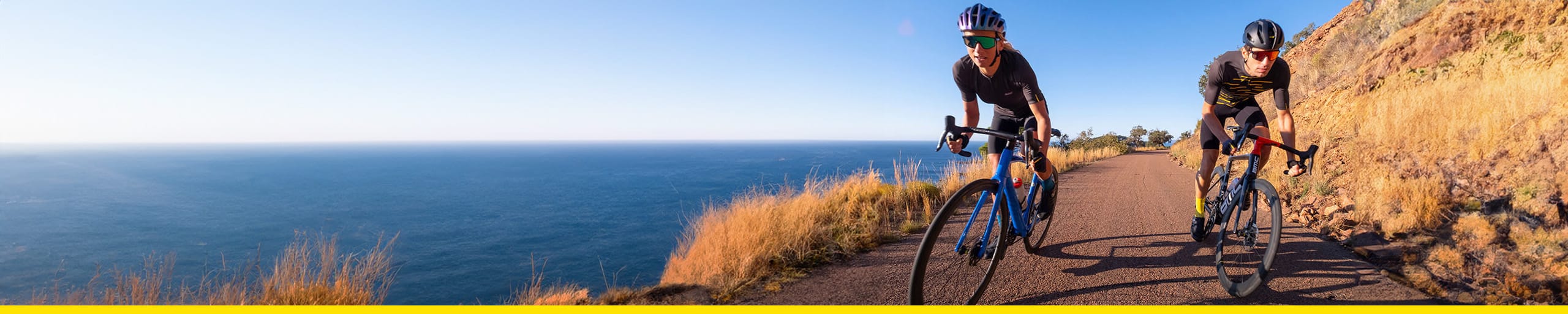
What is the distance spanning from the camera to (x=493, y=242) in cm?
3584

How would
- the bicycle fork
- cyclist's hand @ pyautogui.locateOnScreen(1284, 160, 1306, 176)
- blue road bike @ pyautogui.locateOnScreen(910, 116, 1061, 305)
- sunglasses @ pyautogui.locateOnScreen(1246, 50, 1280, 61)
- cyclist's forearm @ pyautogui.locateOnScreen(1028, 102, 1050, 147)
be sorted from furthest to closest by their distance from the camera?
sunglasses @ pyautogui.locateOnScreen(1246, 50, 1280, 61) → cyclist's forearm @ pyautogui.locateOnScreen(1028, 102, 1050, 147) → cyclist's hand @ pyautogui.locateOnScreen(1284, 160, 1306, 176) → the bicycle fork → blue road bike @ pyautogui.locateOnScreen(910, 116, 1061, 305)

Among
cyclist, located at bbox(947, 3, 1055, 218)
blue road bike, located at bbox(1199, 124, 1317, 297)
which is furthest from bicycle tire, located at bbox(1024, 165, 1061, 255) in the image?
blue road bike, located at bbox(1199, 124, 1317, 297)

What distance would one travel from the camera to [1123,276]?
3.33 metres

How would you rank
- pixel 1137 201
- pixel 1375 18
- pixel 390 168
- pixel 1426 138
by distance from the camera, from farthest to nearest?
pixel 390 168 → pixel 1375 18 → pixel 1137 201 → pixel 1426 138

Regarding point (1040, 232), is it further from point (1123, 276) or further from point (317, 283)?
point (317, 283)

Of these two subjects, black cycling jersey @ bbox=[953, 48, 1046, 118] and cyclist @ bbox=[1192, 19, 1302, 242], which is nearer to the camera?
black cycling jersey @ bbox=[953, 48, 1046, 118]

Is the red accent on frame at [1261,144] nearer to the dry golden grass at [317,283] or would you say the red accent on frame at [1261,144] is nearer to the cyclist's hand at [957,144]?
the cyclist's hand at [957,144]

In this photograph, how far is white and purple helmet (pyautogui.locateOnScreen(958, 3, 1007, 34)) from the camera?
2865 mm

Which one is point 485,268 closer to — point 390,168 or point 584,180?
point 584,180

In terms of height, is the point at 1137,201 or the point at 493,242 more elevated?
the point at 1137,201

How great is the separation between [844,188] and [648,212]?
43.3 m

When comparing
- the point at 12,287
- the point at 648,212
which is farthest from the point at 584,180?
the point at 12,287

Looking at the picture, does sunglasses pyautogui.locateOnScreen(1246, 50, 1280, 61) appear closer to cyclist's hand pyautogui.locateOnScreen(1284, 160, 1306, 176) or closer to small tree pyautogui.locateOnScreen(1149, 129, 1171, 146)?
cyclist's hand pyautogui.locateOnScreen(1284, 160, 1306, 176)

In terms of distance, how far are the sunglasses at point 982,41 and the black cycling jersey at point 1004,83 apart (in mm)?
187
